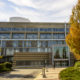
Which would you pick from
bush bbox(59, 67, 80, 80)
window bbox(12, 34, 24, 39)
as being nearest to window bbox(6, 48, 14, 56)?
window bbox(12, 34, 24, 39)

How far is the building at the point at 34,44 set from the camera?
181ft

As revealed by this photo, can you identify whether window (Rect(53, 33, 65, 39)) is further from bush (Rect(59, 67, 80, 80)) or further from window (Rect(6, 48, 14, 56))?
bush (Rect(59, 67, 80, 80))

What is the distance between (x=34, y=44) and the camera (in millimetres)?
67125

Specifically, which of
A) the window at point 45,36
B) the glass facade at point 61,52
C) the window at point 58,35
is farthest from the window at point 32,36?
the glass facade at point 61,52

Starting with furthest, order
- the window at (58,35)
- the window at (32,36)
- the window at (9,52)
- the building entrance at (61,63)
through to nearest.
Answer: the window at (58,35) → the window at (32,36) → the window at (9,52) → the building entrance at (61,63)

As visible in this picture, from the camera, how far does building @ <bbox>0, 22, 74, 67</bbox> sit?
181ft

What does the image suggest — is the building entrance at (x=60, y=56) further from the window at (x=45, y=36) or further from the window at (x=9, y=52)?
the window at (x=9, y=52)

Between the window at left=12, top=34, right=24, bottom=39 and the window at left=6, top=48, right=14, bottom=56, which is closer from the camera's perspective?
the window at left=6, top=48, right=14, bottom=56

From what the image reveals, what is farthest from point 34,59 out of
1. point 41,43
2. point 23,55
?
point 41,43

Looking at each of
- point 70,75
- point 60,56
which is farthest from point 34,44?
point 70,75

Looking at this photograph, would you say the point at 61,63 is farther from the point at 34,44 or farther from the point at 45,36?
the point at 45,36

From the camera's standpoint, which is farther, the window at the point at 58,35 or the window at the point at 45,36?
the window at the point at 58,35

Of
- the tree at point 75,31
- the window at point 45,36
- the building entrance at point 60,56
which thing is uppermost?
the window at point 45,36

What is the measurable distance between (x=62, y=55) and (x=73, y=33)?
141ft
